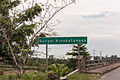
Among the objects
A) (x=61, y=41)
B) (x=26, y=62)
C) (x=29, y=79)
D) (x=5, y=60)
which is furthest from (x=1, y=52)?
(x=29, y=79)

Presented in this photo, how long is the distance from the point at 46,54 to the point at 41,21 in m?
1.89

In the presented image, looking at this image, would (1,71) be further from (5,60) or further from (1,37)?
(1,37)

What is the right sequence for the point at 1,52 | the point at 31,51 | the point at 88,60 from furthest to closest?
the point at 88,60 < the point at 1,52 < the point at 31,51

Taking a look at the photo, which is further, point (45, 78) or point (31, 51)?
point (31, 51)

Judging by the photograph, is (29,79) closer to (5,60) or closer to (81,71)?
(5,60)

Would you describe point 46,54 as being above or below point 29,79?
above

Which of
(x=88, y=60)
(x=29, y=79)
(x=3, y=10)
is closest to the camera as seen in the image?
(x=29, y=79)

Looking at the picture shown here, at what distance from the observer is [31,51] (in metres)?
10.3

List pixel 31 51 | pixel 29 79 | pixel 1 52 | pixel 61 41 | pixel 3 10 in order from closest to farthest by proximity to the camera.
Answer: pixel 29 79
pixel 31 51
pixel 61 41
pixel 3 10
pixel 1 52

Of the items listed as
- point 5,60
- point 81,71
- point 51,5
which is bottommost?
point 81,71

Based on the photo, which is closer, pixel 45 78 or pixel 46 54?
pixel 45 78

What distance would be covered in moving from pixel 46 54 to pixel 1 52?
6160mm

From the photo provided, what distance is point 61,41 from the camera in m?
11.3

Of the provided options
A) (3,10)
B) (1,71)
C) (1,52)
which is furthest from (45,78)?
(1,52)
